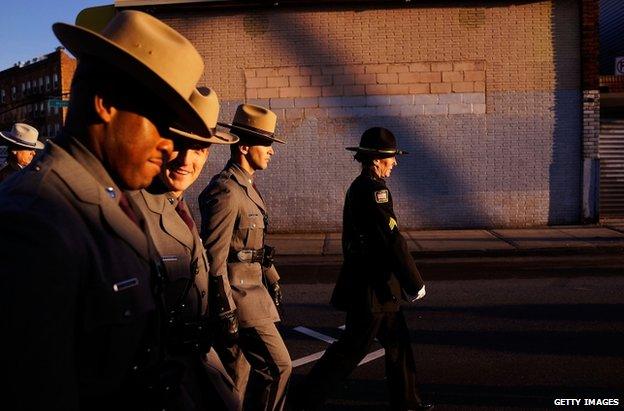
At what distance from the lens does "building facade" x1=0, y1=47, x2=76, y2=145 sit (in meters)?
57.6

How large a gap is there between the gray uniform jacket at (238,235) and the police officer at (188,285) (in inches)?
25.8

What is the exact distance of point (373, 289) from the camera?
4.81 m

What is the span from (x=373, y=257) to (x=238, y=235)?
1.08 meters

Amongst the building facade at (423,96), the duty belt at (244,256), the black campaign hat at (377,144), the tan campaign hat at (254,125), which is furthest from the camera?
the building facade at (423,96)

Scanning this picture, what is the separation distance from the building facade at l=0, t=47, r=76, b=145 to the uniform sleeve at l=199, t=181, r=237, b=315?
175ft

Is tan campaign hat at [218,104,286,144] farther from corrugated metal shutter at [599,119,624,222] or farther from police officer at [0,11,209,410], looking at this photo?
corrugated metal shutter at [599,119,624,222]

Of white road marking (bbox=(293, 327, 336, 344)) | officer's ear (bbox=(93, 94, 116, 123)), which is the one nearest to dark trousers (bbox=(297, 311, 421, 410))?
white road marking (bbox=(293, 327, 336, 344))

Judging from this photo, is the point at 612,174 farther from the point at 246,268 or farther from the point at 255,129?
the point at 246,268

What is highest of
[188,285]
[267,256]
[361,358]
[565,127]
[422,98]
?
[422,98]

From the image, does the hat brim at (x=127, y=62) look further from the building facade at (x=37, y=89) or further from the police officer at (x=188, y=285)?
the building facade at (x=37, y=89)

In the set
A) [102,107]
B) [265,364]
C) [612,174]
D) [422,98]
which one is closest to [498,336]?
[265,364]

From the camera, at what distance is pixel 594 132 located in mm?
15523

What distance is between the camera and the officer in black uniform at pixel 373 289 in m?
4.73

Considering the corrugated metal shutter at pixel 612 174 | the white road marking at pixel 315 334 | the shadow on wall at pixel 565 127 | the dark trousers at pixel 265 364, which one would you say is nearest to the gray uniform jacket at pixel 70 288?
the dark trousers at pixel 265 364
